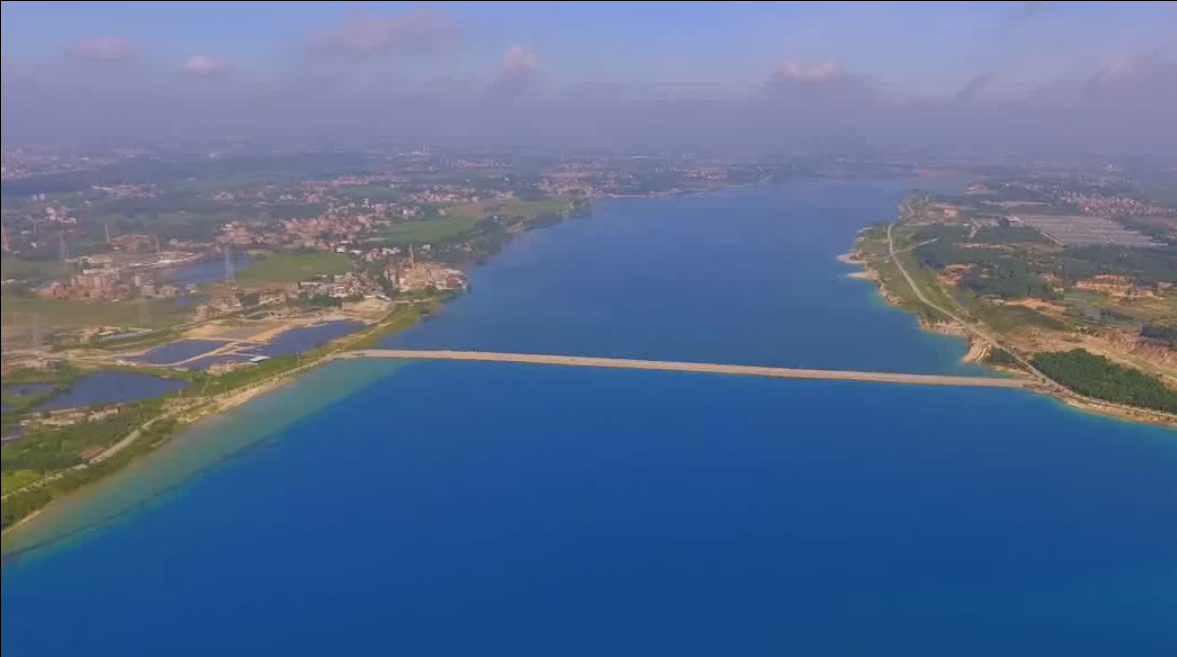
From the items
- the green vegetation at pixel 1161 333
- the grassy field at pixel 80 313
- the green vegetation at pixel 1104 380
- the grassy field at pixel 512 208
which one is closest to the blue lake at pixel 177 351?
the grassy field at pixel 80 313

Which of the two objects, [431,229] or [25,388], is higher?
[25,388]

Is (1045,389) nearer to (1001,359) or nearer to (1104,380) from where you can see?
(1104,380)

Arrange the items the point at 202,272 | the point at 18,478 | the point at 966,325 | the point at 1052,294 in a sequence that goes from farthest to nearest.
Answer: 1. the point at 1052,294
2. the point at 966,325
3. the point at 202,272
4. the point at 18,478

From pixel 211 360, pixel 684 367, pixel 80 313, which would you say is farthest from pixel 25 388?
pixel 684 367

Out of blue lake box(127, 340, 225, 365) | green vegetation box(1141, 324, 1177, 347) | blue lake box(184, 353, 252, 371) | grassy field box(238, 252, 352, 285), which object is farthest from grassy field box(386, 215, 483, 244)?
green vegetation box(1141, 324, 1177, 347)

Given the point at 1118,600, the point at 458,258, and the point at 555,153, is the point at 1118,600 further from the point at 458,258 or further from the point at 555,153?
the point at 555,153

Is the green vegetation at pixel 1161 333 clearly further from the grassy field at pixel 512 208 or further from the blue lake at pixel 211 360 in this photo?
A: the grassy field at pixel 512 208

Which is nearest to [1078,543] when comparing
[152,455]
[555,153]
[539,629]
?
[539,629]
